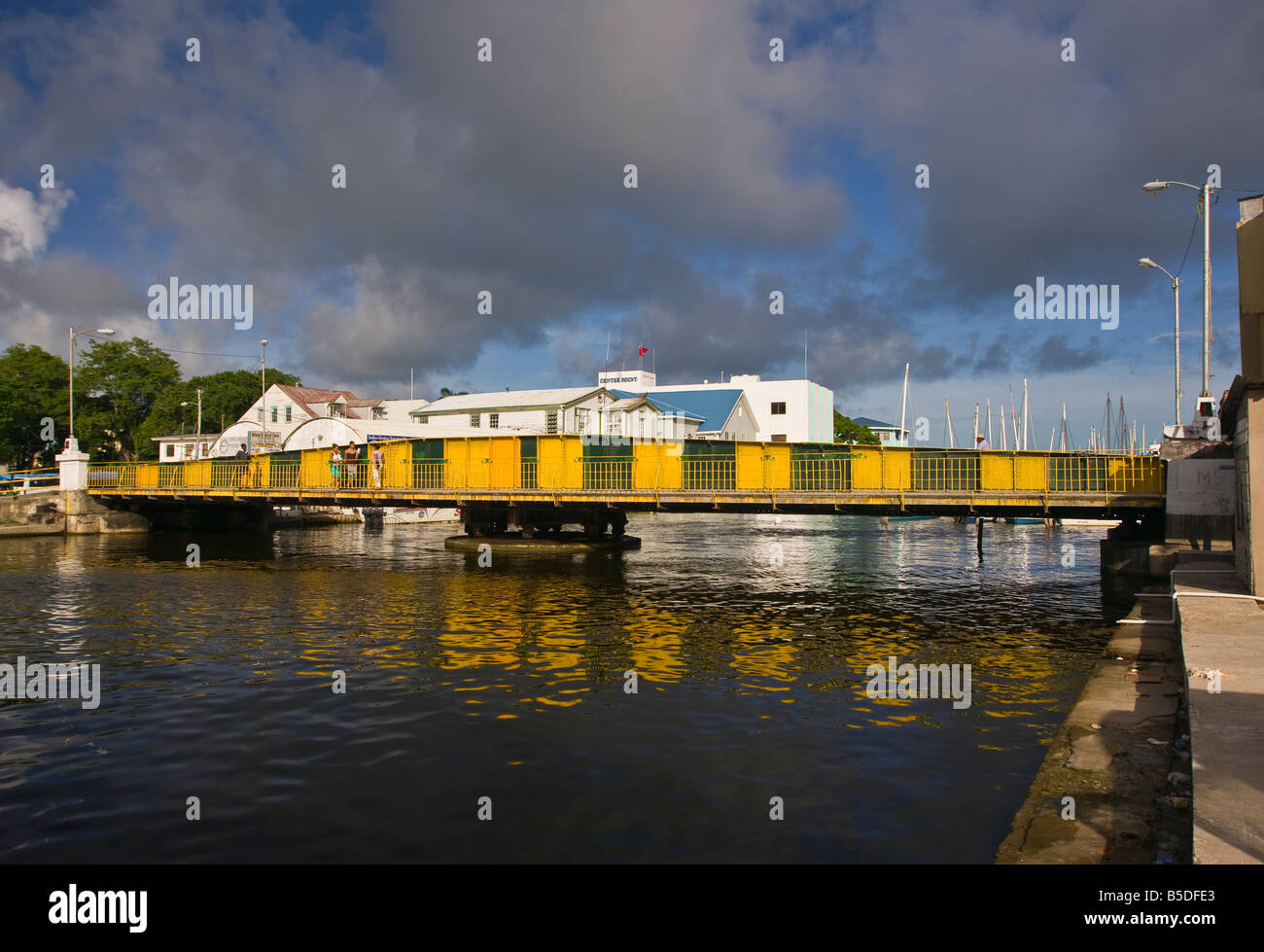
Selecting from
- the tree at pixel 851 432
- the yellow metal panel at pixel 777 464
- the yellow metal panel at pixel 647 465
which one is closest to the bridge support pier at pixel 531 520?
the yellow metal panel at pixel 647 465

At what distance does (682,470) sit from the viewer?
30688mm

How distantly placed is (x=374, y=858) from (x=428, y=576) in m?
23.8

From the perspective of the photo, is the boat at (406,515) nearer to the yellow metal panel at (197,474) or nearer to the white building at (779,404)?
the yellow metal panel at (197,474)

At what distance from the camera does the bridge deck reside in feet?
83.7

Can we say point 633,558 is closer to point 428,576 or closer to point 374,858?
point 428,576

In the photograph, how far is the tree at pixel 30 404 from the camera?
66.9 metres

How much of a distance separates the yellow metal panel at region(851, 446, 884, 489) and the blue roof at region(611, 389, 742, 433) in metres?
48.8

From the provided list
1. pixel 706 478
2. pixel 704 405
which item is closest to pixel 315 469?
pixel 706 478

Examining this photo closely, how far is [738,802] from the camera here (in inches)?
364

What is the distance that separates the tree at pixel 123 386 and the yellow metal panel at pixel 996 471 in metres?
74.3

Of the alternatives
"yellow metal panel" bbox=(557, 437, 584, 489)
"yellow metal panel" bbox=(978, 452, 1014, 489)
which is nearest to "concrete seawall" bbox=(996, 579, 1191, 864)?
"yellow metal panel" bbox=(978, 452, 1014, 489)

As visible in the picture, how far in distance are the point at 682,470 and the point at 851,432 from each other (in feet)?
279
